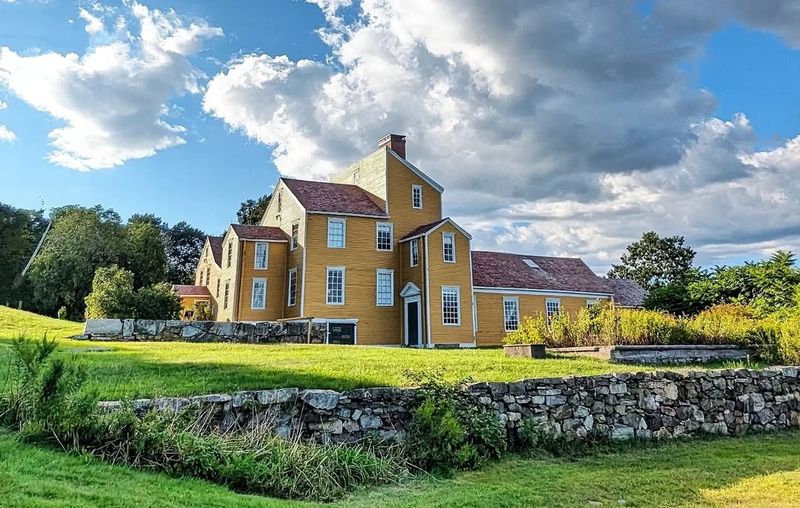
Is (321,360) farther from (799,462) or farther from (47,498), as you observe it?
(799,462)

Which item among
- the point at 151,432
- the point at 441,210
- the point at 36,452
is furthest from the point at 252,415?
the point at 441,210

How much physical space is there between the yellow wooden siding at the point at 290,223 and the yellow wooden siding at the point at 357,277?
54 centimetres

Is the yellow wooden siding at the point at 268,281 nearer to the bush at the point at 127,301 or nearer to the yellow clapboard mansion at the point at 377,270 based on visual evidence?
the yellow clapboard mansion at the point at 377,270

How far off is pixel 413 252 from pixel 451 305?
320 cm

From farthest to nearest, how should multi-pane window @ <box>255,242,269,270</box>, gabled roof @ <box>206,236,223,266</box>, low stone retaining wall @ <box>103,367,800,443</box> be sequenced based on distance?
1. gabled roof @ <box>206,236,223,266</box>
2. multi-pane window @ <box>255,242,269,270</box>
3. low stone retaining wall @ <box>103,367,800,443</box>

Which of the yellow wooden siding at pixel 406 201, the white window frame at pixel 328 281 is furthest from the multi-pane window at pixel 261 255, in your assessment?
the yellow wooden siding at pixel 406 201

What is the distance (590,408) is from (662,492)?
2690 mm

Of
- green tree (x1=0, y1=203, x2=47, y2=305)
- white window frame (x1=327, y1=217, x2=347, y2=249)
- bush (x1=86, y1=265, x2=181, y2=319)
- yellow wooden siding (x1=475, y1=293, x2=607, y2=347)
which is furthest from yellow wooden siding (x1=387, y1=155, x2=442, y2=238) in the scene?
green tree (x1=0, y1=203, x2=47, y2=305)

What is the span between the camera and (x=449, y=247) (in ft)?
91.0

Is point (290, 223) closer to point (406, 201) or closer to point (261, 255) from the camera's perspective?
point (261, 255)

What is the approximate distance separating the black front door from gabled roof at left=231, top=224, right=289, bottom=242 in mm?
7203

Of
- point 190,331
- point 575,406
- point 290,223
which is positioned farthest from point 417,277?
point 575,406

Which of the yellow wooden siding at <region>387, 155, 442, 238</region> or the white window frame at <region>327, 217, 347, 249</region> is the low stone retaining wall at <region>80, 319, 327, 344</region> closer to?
the white window frame at <region>327, 217, 347, 249</region>

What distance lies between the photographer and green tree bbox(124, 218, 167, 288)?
40188 mm
